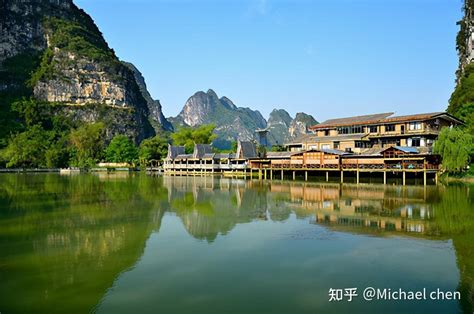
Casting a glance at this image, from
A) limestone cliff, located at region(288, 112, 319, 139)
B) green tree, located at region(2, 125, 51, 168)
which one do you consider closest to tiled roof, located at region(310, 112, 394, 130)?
green tree, located at region(2, 125, 51, 168)

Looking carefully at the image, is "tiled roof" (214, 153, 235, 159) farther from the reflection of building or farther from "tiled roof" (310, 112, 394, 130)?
the reflection of building

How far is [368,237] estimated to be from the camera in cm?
1573

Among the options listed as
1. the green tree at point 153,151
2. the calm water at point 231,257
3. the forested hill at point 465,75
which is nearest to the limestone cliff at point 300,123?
the green tree at point 153,151

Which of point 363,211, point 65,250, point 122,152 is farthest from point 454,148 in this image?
point 122,152

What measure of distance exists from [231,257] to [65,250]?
6089 millimetres

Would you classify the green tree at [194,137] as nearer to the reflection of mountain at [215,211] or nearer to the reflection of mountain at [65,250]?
the reflection of mountain at [215,211]

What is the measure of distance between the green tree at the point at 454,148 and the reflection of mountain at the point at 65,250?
91.5 ft

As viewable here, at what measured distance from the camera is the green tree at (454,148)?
35.6m

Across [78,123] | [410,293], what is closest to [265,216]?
[410,293]

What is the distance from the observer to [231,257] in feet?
43.5

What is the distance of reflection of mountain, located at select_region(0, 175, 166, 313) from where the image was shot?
956 centimetres

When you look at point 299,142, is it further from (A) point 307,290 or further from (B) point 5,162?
(B) point 5,162

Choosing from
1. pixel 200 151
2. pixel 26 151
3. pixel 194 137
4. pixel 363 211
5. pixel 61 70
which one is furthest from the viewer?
pixel 61 70

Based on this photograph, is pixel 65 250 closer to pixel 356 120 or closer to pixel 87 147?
pixel 356 120
